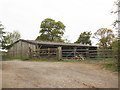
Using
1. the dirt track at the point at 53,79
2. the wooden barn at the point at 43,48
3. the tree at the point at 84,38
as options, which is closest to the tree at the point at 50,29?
the tree at the point at 84,38

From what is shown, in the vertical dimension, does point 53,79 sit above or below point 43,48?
below

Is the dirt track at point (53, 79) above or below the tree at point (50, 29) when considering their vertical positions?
below

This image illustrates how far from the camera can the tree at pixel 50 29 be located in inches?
1468

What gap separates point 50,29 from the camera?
3762 centimetres

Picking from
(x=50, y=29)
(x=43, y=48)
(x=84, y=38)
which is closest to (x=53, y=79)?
(x=43, y=48)

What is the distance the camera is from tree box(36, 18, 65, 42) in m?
37.3

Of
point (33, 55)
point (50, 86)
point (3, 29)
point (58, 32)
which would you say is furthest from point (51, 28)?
point (50, 86)

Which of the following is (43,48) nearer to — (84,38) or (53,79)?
(53,79)

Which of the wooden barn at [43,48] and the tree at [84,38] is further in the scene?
the tree at [84,38]

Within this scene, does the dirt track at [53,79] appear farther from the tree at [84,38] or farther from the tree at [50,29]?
the tree at [84,38]

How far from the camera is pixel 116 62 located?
24.4 feet

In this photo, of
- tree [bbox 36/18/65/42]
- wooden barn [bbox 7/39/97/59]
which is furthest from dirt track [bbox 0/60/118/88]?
tree [bbox 36/18/65/42]

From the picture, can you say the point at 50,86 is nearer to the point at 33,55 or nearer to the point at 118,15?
the point at 118,15

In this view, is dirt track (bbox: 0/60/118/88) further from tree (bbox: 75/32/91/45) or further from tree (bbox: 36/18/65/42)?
tree (bbox: 75/32/91/45)
